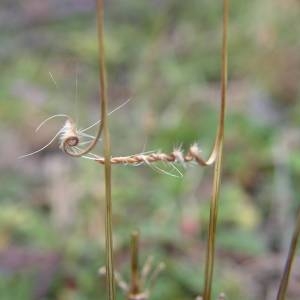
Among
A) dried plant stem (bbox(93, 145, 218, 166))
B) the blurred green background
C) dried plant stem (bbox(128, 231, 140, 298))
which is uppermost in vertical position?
dried plant stem (bbox(93, 145, 218, 166))

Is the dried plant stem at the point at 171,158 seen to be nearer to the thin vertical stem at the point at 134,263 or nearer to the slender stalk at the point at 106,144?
the slender stalk at the point at 106,144

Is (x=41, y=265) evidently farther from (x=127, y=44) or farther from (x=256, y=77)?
(x=127, y=44)

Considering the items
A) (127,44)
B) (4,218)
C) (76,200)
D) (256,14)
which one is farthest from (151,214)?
(256,14)

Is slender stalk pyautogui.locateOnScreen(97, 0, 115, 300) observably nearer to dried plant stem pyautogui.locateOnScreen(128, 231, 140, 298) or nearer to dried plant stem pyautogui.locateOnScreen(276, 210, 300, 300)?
dried plant stem pyautogui.locateOnScreen(128, 231, 140, 298)

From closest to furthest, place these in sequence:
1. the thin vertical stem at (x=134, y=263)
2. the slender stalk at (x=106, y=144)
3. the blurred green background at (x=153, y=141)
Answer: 1. the slender stalk at (x=106, y=144)
2. the thin vertical stem at (x=134, y=263)
3. the blurred green background at (x=153, y=141)

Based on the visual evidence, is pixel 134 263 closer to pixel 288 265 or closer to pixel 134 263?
pixel 134 263

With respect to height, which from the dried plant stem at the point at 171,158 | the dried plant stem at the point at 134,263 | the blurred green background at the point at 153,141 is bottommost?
the blurred green background at the point at 153,141

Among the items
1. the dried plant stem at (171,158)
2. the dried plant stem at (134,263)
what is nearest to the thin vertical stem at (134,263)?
the dried plant stem at (134,263)

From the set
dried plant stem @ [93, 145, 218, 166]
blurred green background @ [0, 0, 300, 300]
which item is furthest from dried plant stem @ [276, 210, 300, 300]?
blurred green background @ [0, 0, 300, 300]
